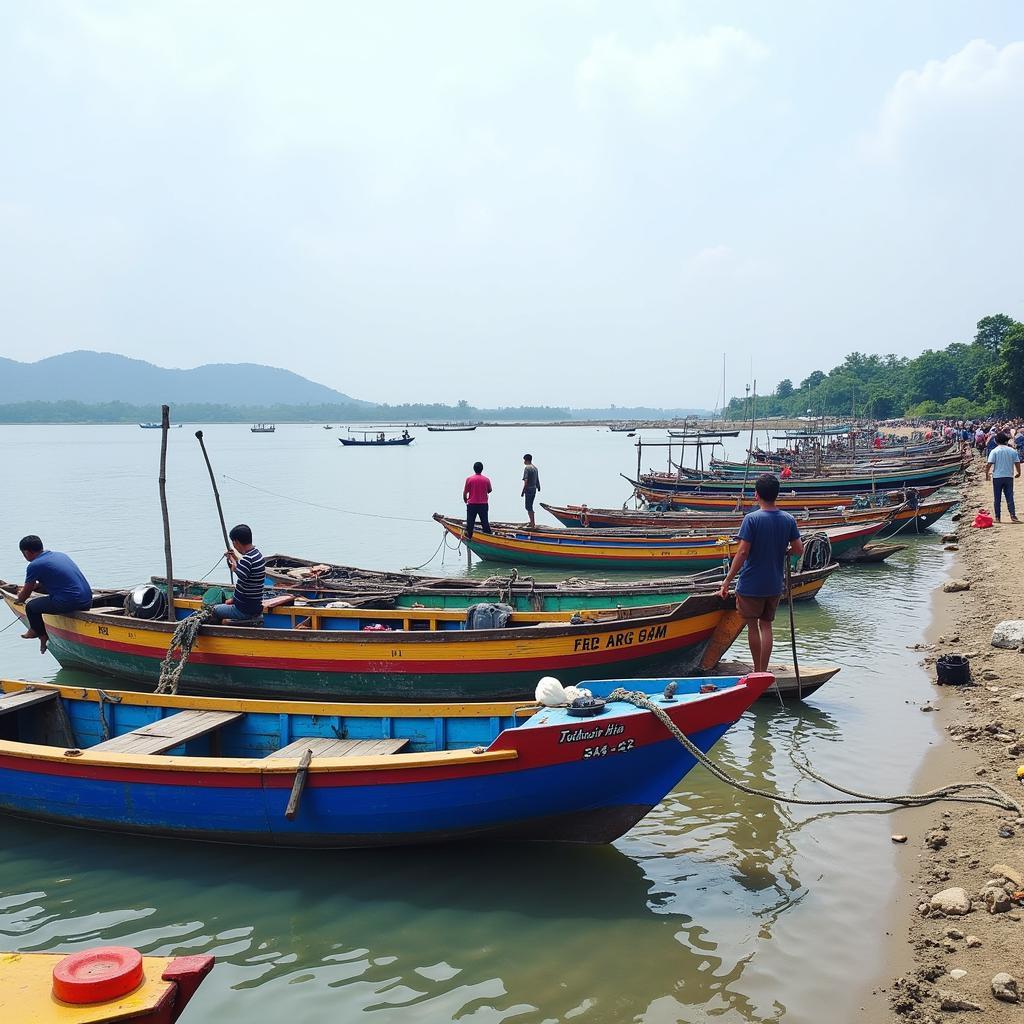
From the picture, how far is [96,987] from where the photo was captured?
3.29 metres

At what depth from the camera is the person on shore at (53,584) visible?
34.7 ft

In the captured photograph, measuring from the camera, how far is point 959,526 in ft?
81.3

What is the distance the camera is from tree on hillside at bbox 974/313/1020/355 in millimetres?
91062

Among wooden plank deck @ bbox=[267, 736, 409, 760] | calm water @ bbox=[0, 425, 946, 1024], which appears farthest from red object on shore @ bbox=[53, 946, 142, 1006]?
wooden plank deck @ bbox=[267, 736, 409, 760]

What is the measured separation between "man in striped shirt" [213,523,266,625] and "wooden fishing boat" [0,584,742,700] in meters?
0.23

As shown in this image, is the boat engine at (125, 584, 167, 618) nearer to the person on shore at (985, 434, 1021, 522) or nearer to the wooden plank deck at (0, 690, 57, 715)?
the wooden plank deck at (0, 690, 57, 715)

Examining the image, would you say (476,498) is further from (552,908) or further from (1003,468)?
(552,908)

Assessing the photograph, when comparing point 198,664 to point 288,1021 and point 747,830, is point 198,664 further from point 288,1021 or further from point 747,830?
point 747,830

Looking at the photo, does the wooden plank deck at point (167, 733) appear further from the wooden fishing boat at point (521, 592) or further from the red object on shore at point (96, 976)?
the wooden fishing boat at point (521, 592)

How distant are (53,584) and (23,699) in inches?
126

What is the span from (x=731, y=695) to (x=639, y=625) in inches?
137

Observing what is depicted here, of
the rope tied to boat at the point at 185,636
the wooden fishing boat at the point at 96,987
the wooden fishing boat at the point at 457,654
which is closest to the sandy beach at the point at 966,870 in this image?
the wooden fishing boat at the point at 457,654

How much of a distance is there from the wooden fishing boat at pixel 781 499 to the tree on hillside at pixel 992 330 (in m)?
76.7

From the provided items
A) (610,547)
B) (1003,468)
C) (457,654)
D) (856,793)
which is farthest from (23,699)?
(1003,468)
